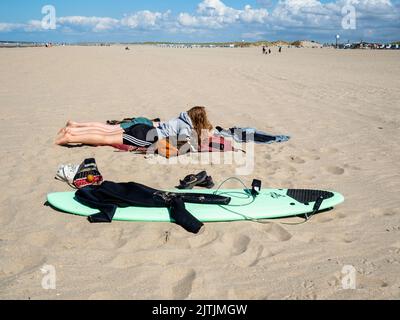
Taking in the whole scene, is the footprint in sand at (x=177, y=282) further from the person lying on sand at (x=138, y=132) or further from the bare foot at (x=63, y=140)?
the bare foot at (x=63, y=140)

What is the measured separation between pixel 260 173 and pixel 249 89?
8.16 metres

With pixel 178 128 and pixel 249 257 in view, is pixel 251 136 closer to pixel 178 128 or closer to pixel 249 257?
pixel 178 128

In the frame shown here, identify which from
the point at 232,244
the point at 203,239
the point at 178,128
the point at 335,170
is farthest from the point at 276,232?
the point at 178,128

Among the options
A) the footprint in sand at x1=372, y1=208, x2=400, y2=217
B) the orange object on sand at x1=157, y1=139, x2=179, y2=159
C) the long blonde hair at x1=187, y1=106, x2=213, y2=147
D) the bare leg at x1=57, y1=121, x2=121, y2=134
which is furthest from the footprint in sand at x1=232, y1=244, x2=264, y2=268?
the bare leg at x1=57, y1=121, x2=121, y2=134

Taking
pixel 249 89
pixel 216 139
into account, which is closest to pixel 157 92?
pixel 249 89

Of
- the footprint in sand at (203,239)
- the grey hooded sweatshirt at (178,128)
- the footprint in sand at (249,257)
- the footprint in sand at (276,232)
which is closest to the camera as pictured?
the footprint in sand at (249,257)

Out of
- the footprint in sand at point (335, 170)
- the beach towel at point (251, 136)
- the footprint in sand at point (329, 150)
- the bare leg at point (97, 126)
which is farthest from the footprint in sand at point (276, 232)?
the bare leg at point (97, 126)

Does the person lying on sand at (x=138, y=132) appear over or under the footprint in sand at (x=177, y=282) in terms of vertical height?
over

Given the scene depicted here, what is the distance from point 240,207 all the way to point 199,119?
7.06 feet

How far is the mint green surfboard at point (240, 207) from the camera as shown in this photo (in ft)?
12.1

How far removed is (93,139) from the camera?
5.90 meters

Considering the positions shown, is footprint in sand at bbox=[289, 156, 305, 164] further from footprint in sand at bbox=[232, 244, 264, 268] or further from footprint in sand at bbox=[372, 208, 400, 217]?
footprint in sand at bbox=[232, 244, 264, 268]

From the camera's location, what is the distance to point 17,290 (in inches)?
103
